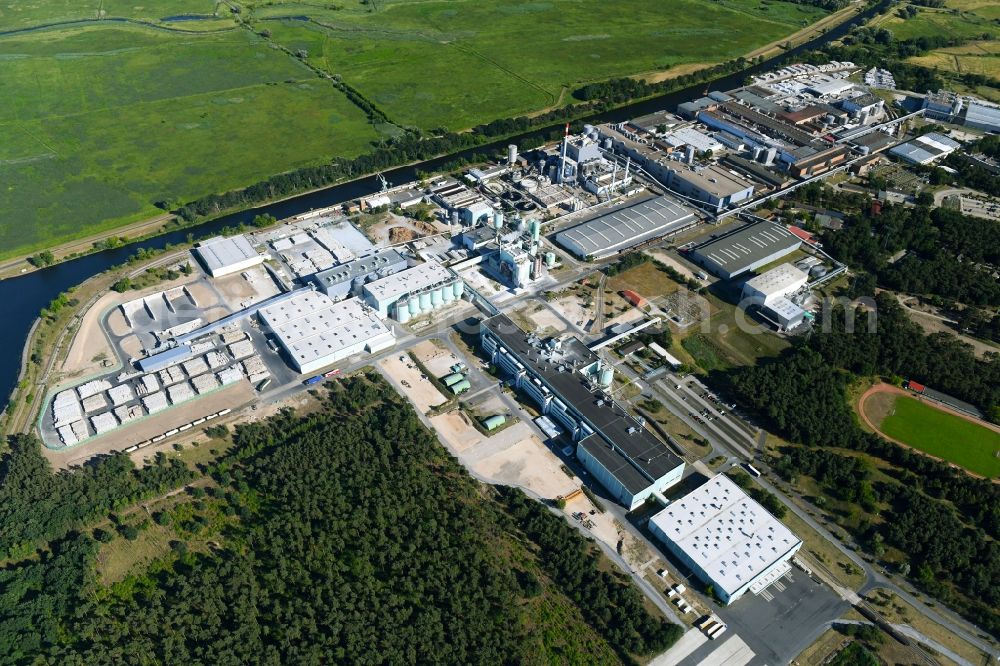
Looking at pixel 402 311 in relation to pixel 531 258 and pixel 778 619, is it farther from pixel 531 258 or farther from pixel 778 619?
pixel 778 619

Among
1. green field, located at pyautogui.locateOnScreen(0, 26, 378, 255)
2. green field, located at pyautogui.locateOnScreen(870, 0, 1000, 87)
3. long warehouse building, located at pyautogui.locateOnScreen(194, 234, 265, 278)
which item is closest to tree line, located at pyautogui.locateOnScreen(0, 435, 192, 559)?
long warehouse building, located at pyautogui.locateOnScreen(194, 234, 265, 278)

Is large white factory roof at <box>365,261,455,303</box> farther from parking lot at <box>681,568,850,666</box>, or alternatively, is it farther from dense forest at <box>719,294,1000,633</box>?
parking lot at <box>681,568,850,666</box>

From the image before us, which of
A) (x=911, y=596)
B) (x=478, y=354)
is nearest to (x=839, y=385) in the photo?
(x=911, y=596)

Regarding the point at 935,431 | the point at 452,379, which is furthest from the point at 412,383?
the point at 935,431

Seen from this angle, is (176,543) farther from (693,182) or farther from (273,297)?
(693,182)

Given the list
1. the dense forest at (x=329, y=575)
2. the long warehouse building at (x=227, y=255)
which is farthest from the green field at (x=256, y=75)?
the dense forest at (x=329, y=575)

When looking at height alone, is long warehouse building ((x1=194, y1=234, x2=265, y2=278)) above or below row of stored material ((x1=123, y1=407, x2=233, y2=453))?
above
